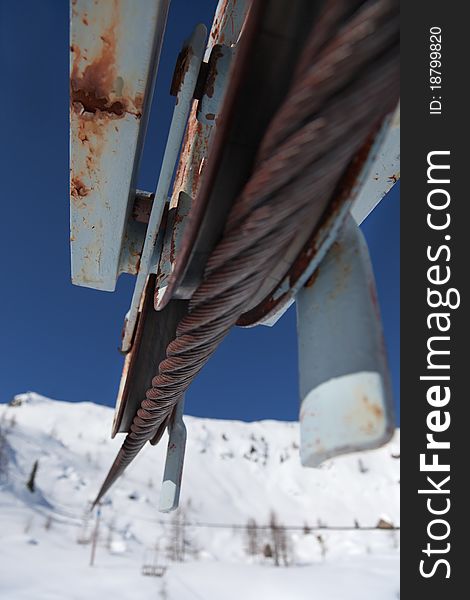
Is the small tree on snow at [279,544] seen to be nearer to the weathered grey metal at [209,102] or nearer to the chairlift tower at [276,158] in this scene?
the weathered grey metal at [209,102]

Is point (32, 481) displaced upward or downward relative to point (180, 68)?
upward

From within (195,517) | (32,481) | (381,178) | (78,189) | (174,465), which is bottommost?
(174,465)

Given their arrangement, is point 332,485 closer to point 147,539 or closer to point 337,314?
point 147,539

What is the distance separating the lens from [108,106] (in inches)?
30.8

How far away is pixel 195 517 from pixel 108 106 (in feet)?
130

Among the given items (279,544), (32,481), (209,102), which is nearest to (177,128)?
(209,102)

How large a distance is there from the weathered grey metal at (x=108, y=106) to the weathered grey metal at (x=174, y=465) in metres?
0.54

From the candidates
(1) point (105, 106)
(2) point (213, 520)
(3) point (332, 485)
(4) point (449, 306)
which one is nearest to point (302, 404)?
(4) point (449, 306)

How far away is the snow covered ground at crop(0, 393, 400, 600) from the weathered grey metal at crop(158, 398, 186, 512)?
401 millimetres

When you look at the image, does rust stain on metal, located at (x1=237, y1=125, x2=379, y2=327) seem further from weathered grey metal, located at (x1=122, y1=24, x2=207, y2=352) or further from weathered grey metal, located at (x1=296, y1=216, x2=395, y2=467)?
weathered grey metal, located at (x1=122, y1=24, x2=207, y2=352)

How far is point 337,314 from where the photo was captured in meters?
0.55

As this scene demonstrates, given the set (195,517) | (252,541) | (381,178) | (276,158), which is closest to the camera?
(276,158)

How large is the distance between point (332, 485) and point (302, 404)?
51973 millimetres

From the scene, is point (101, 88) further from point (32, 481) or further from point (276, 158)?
point (32, 481)
